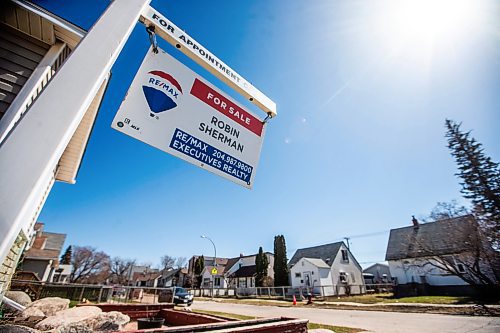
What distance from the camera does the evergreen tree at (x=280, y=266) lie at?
31.1 m

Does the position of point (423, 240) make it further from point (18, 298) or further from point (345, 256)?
point (18, 298)

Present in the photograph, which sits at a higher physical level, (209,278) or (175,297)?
(209,278)

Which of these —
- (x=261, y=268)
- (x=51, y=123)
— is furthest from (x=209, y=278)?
(x=51, y=123)

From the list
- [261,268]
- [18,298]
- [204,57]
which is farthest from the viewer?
[261,268]

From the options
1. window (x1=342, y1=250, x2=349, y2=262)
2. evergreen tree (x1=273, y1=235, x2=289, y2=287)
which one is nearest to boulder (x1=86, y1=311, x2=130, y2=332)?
evergreen tree (x1=273, y1=235, x2=289, y2=287)

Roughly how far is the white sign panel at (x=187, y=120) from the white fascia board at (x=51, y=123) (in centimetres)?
38

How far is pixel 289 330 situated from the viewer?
477 cm

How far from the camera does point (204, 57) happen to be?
9.18 ft

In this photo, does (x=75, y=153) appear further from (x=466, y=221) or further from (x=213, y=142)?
(x=466, y=221)

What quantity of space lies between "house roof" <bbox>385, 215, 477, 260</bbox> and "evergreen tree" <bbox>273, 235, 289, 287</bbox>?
42.1ft

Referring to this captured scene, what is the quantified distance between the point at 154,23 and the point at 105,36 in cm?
69

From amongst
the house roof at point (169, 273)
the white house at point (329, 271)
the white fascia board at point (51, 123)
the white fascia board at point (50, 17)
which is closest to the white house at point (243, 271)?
the white house at point (329, 271)

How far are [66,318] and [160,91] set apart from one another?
23.4 ft

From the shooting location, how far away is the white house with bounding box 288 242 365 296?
1076 inches
